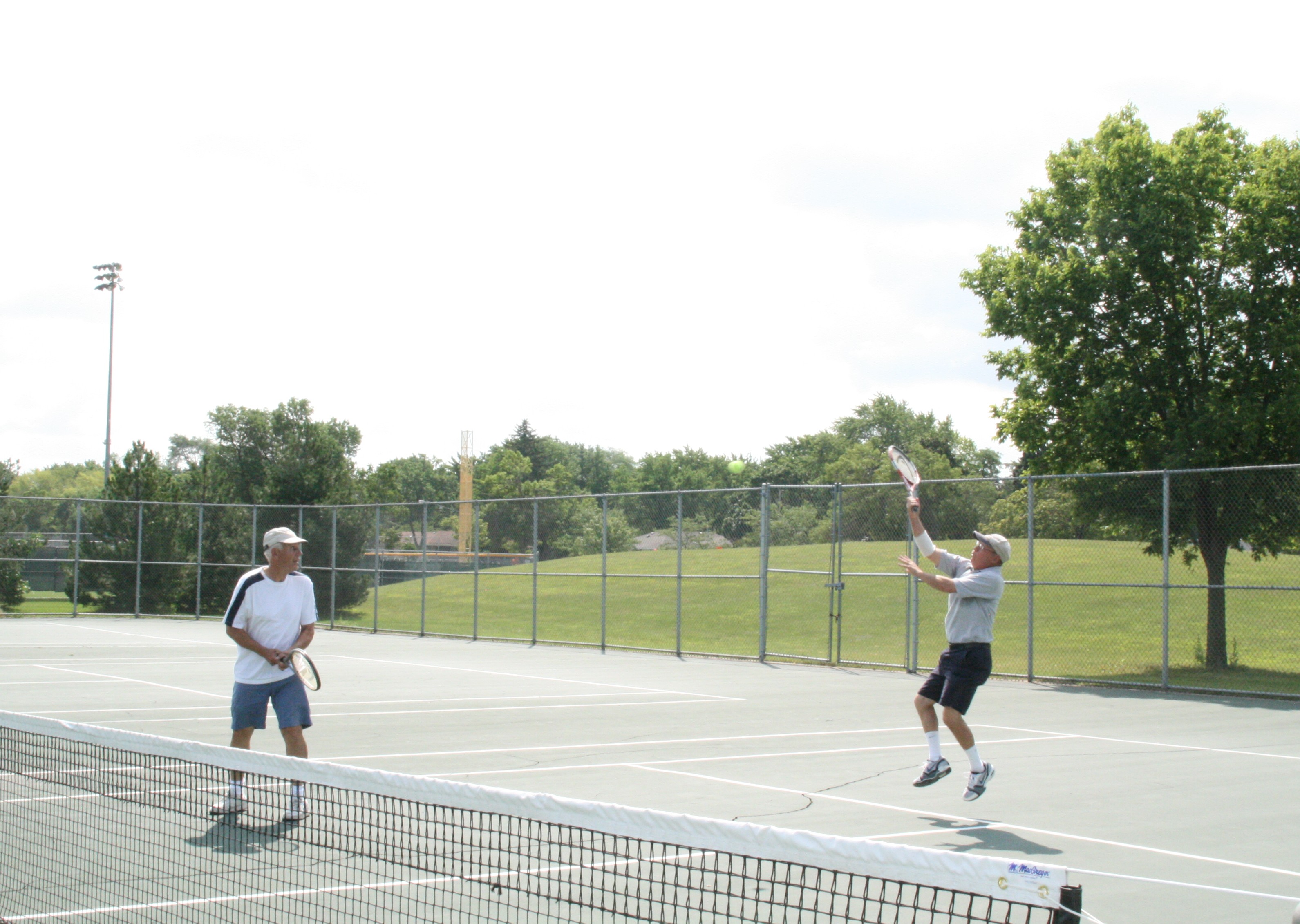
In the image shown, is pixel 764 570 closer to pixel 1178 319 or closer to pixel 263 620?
pixel 1178 319

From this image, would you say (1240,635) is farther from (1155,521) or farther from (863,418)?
(863,418)

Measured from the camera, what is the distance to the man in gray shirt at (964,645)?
A: 7.98 m

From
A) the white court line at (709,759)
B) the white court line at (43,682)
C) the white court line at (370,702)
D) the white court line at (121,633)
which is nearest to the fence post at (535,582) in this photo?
the white court line at (121,633)

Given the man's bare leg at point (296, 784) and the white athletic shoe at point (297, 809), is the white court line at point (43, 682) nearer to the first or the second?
the man's bare leg at point (296, 784)

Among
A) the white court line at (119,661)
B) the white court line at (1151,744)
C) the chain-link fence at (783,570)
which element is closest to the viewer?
the white court line at (1151,744)

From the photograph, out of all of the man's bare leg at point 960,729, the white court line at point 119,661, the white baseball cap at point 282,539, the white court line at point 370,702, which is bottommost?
the white court line at point 119,661

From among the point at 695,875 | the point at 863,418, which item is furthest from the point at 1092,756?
the point at 863,418

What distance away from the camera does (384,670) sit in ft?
63.7

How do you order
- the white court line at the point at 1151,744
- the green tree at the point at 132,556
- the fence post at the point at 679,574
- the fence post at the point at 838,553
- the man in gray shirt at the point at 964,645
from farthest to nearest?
the green tree at the point at 132,556, the fence post at the point at 679,574, the fence post at the point at 838,553, the white court line at the point at 1151,744, the man in gray shirt at the point at 964,645

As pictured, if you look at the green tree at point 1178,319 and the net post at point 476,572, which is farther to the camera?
the net post at point 476,572

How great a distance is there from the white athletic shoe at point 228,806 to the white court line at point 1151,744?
8.04 metres

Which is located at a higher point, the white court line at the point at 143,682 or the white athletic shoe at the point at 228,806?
the white athletic shoe at the point at 228,806

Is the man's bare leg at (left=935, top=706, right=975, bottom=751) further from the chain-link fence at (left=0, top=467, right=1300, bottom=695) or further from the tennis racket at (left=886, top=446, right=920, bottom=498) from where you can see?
the chain-link fence at (left=0, top=467, right=1300, bottom=695)

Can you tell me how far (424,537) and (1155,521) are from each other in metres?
17.4
